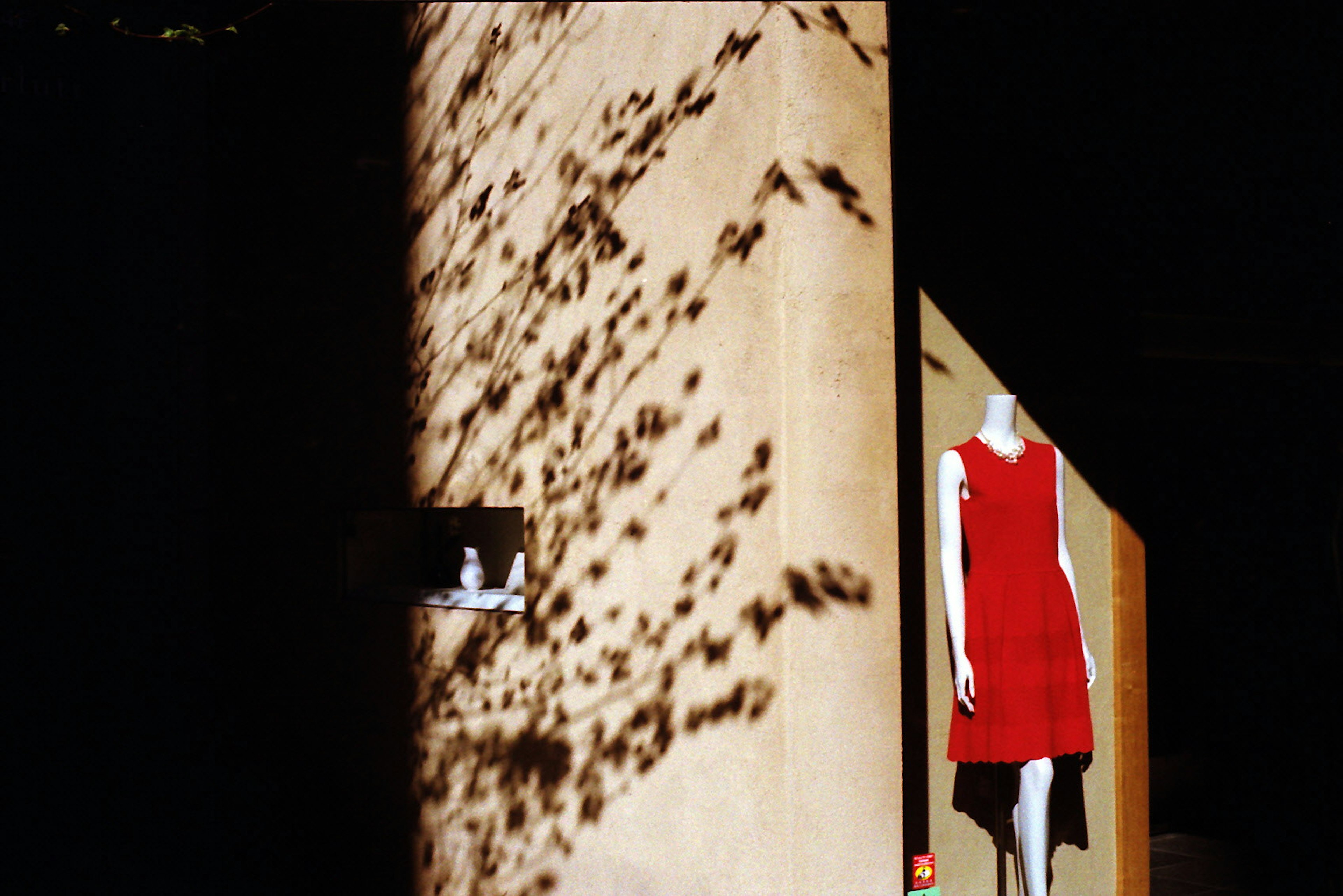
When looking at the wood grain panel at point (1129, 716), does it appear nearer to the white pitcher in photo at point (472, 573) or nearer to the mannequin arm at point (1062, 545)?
the mannequin arm at point (1062, 545)

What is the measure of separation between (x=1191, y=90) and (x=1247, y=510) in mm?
2706

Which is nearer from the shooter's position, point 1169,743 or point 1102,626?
point 1102,626

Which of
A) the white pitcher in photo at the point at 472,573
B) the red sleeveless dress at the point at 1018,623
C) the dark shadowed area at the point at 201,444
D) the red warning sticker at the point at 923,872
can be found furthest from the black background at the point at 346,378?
the red warning sticker at the point at 923,872

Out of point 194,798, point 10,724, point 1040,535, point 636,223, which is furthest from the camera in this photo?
point 10,724

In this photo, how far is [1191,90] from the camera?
4.41 metres

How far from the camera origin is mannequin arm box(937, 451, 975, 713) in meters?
3.73

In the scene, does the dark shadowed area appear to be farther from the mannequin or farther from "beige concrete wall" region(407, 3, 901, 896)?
the mannequin

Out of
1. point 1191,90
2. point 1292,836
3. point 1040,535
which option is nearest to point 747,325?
point 1040,535

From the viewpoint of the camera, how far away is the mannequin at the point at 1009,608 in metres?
3.74

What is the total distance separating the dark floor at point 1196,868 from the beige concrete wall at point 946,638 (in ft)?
2.04

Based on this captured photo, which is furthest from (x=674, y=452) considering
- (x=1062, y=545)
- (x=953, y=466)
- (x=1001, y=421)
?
(x=1062, y=545)

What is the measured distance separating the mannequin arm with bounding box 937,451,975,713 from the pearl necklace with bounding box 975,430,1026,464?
13 centimetres

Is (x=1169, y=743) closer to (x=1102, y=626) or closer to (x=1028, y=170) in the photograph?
(x=1102, y=626)

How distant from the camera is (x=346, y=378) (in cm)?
594
